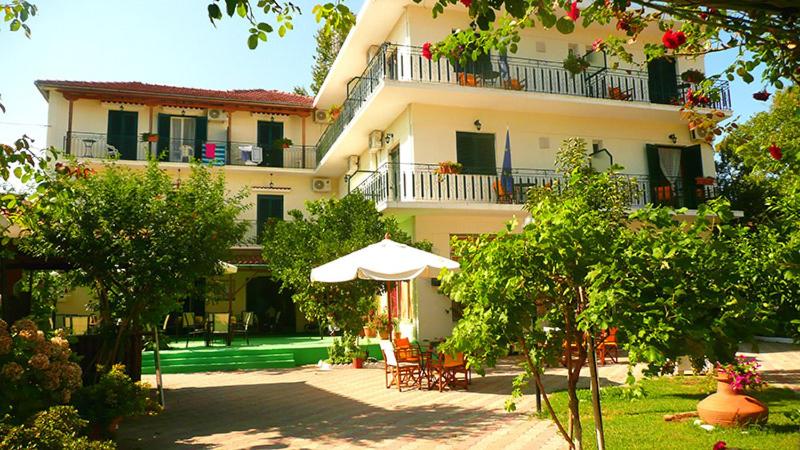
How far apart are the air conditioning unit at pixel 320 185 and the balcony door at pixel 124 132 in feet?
21.2

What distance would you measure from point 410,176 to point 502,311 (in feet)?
36.0

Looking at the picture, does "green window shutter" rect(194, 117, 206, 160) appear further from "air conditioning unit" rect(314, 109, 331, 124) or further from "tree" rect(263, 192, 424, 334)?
"tree" rect(263, 192, 424, 334)

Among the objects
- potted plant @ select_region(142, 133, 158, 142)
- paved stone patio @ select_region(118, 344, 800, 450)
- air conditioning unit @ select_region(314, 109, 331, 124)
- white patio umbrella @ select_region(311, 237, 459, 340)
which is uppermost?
air conditioning unit @ select_region(314, 109, 331, 124)

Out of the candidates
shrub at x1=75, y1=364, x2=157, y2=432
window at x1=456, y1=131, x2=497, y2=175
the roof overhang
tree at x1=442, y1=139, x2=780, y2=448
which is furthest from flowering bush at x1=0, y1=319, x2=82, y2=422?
the roof overhang

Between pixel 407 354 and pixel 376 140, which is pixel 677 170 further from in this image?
pixel 407 354

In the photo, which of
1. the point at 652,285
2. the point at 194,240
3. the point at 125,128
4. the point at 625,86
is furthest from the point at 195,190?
the point at 125,128

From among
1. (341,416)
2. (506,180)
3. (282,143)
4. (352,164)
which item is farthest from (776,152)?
(282,143)

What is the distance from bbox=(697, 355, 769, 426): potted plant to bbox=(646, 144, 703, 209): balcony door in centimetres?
1078

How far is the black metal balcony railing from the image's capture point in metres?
14.6

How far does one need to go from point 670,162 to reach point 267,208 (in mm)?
13983

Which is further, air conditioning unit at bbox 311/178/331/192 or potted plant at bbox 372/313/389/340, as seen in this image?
air conditioning unit at bbox 311/178/331/192

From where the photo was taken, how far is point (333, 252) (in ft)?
40.7

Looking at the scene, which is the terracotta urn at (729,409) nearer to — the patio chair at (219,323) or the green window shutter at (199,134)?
the patio chair at (219,323)

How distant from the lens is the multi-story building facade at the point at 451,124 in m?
14.6
